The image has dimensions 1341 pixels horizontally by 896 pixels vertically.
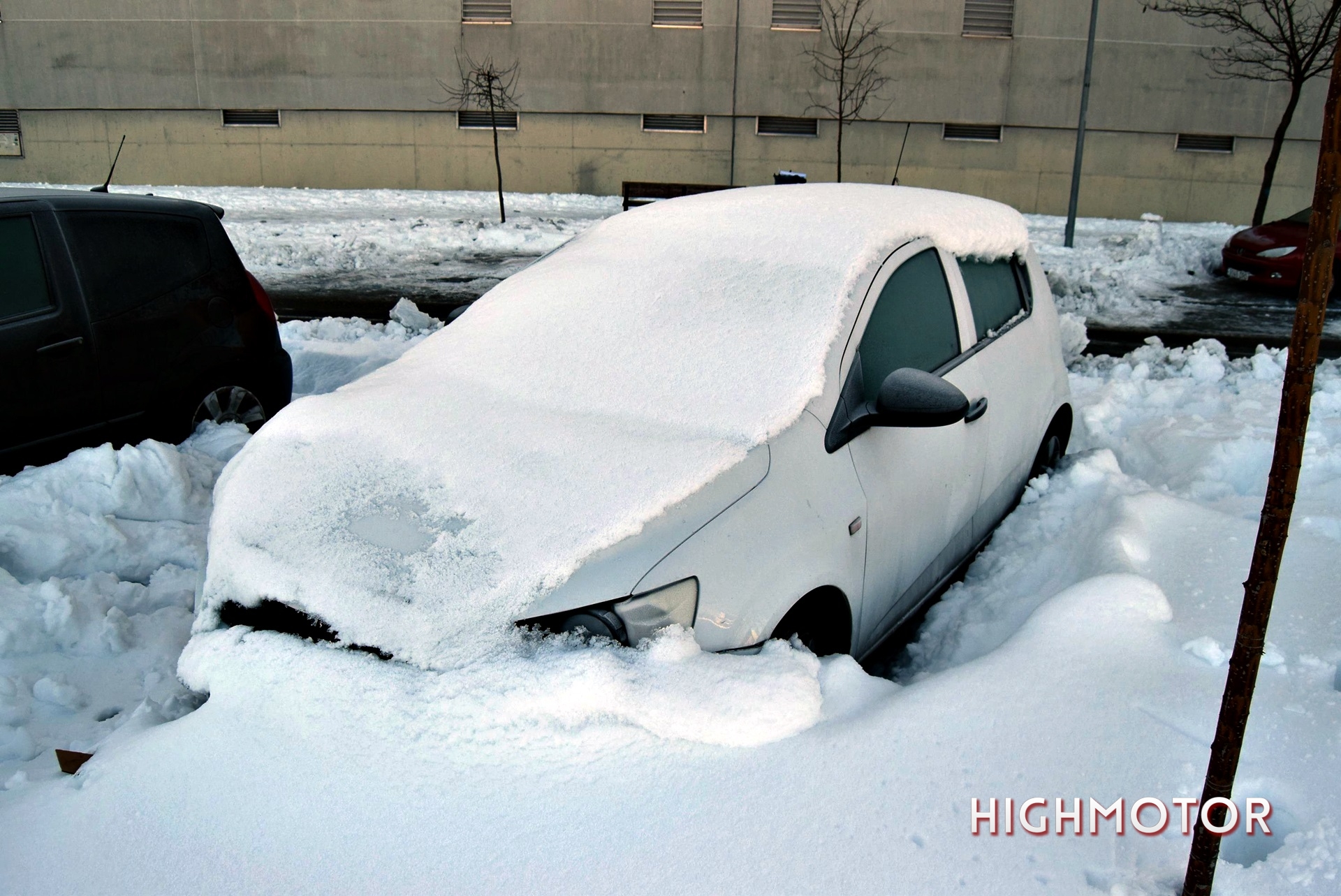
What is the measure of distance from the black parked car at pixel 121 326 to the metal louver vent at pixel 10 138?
21089 mm

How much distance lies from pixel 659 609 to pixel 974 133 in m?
21.2

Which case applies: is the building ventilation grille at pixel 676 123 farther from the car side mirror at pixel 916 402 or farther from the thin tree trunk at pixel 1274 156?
the car side mirror at pixel 916 402

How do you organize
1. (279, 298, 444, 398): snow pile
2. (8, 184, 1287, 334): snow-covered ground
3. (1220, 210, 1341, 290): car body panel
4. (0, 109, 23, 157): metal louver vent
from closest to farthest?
1. (279, 298, 444, 398): snow pile
2. (8, 184, 1287, 334): snow-covered ground
3. (1220, 210, 1341, 290): car body panel
4. (0, 109, 23, 157): metal louver vent

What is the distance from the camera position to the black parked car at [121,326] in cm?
462

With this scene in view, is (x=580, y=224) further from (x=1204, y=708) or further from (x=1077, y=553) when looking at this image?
A: (x=1204, y=708)

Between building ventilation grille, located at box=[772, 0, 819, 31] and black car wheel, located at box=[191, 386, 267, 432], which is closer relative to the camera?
black car wheel, located at box=[191, 386, 267, 432]

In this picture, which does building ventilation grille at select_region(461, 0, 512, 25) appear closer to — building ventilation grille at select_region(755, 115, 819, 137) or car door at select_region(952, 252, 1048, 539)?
building ventilation grille at select_region(755, 115, 819, 137)

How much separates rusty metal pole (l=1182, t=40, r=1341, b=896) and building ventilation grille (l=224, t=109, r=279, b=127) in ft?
77.4

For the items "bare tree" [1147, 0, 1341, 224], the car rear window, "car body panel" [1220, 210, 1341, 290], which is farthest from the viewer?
"bare tree" [1147, 0, 1341, 224]

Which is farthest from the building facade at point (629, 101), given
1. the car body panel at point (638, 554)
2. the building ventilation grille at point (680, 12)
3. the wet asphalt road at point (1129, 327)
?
the car body panel at point (638, 554)

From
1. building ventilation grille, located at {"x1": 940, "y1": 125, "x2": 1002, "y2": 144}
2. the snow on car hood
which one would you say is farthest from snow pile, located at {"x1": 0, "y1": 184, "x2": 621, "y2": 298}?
the snow on car hood

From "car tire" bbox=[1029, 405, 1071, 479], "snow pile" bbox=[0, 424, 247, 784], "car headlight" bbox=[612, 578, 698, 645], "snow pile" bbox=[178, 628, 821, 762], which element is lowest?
"snow pile" bbox=[0, 424, 247, 784]

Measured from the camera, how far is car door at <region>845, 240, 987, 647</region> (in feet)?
10.6

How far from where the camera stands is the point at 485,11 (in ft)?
69.2
